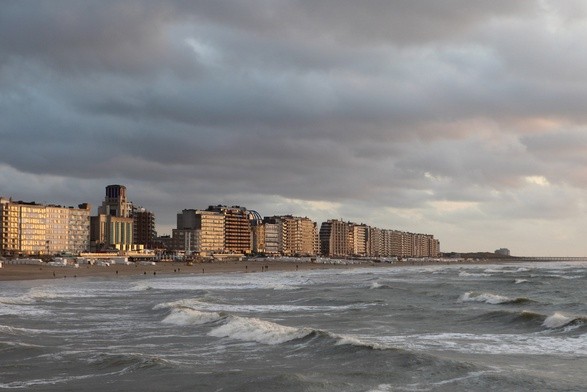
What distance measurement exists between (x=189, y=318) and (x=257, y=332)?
7.52 metres

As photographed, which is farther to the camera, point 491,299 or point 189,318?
point 491,299

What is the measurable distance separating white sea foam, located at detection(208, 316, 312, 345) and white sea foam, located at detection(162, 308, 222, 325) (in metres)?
2.69

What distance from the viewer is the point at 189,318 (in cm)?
3634

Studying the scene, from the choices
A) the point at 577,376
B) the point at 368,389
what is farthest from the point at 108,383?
the point at 577,376

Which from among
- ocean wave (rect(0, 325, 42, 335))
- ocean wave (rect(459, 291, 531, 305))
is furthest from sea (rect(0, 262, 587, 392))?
ocean wave (rect(459, 291, 531, 305))

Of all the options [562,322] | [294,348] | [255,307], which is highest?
[562,322]

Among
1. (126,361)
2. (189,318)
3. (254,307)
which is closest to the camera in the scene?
(126,361)

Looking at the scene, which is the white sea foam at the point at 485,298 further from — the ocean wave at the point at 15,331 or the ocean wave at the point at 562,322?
the ocean wave at the point at 15,331

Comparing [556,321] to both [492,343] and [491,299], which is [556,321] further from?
[491,299]

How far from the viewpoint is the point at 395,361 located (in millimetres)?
22625

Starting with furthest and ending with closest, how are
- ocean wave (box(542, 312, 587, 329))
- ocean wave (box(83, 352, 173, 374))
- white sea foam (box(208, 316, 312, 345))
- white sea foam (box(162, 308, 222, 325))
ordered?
→ white sea foam (box(162, 308, 222, 325)), ocean wave (box(542, 312, 587, 329)), white sea foam (box(208, 316, 312, 345)), ocean wave (box(83, 352, 173, 374))

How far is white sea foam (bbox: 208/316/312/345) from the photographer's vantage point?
2847cm

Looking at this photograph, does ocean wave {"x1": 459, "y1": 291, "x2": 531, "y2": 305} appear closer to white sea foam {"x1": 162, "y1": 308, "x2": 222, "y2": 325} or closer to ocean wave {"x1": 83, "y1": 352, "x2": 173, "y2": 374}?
white sea foam {"x1": 162, "y1": 308, "x2": 222, "y2": 325}

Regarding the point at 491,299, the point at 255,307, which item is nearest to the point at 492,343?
the point at 255,307
